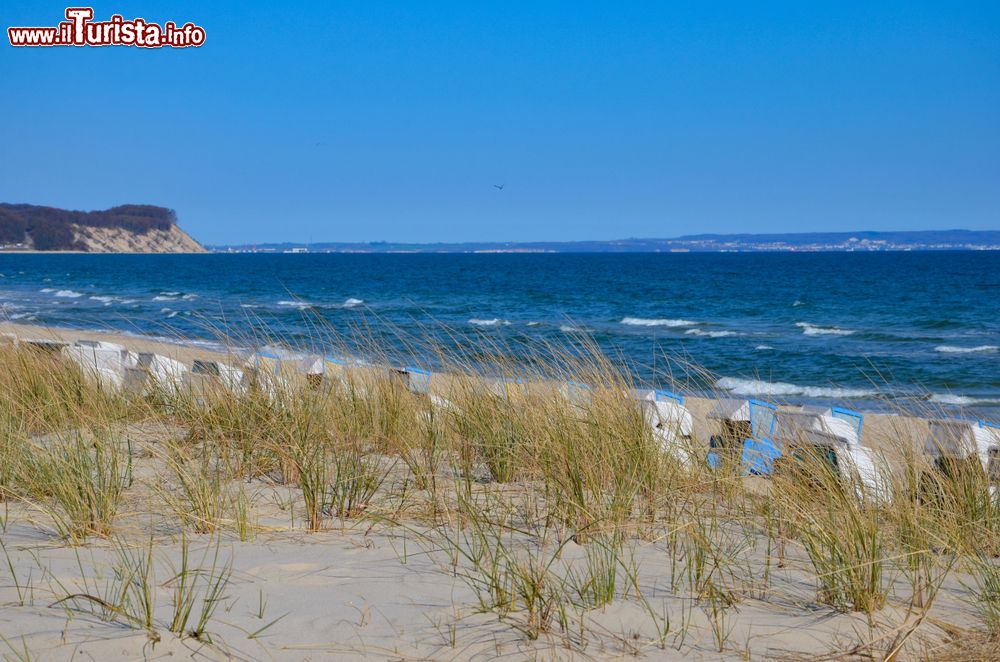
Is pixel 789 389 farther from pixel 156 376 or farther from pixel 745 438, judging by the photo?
pixel 156 376

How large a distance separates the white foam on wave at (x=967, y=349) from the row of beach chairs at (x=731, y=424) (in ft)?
53.0

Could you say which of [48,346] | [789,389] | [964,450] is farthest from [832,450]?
[789,389]

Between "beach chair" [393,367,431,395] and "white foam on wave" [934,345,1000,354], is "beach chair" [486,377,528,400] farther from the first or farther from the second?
"white foam on wave" [934,345,1000,354]

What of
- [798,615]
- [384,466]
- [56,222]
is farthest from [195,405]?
[56,222]

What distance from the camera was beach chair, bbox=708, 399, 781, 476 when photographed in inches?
164

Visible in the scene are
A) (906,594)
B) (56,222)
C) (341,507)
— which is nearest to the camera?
(906,594)

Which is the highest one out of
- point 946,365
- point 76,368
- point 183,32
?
point 183,32

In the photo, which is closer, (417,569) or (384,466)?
(417,569)

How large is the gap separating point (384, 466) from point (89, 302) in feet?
111

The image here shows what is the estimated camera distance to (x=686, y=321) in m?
28.3

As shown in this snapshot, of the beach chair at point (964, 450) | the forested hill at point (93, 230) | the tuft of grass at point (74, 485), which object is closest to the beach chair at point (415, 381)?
the tuft of grass at point (74, 485)

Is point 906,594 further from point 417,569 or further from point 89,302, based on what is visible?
point 89,302

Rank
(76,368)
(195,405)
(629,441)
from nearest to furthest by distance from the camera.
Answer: (629,441) < (195,405) < (76,368)

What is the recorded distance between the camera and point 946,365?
57.0ft
